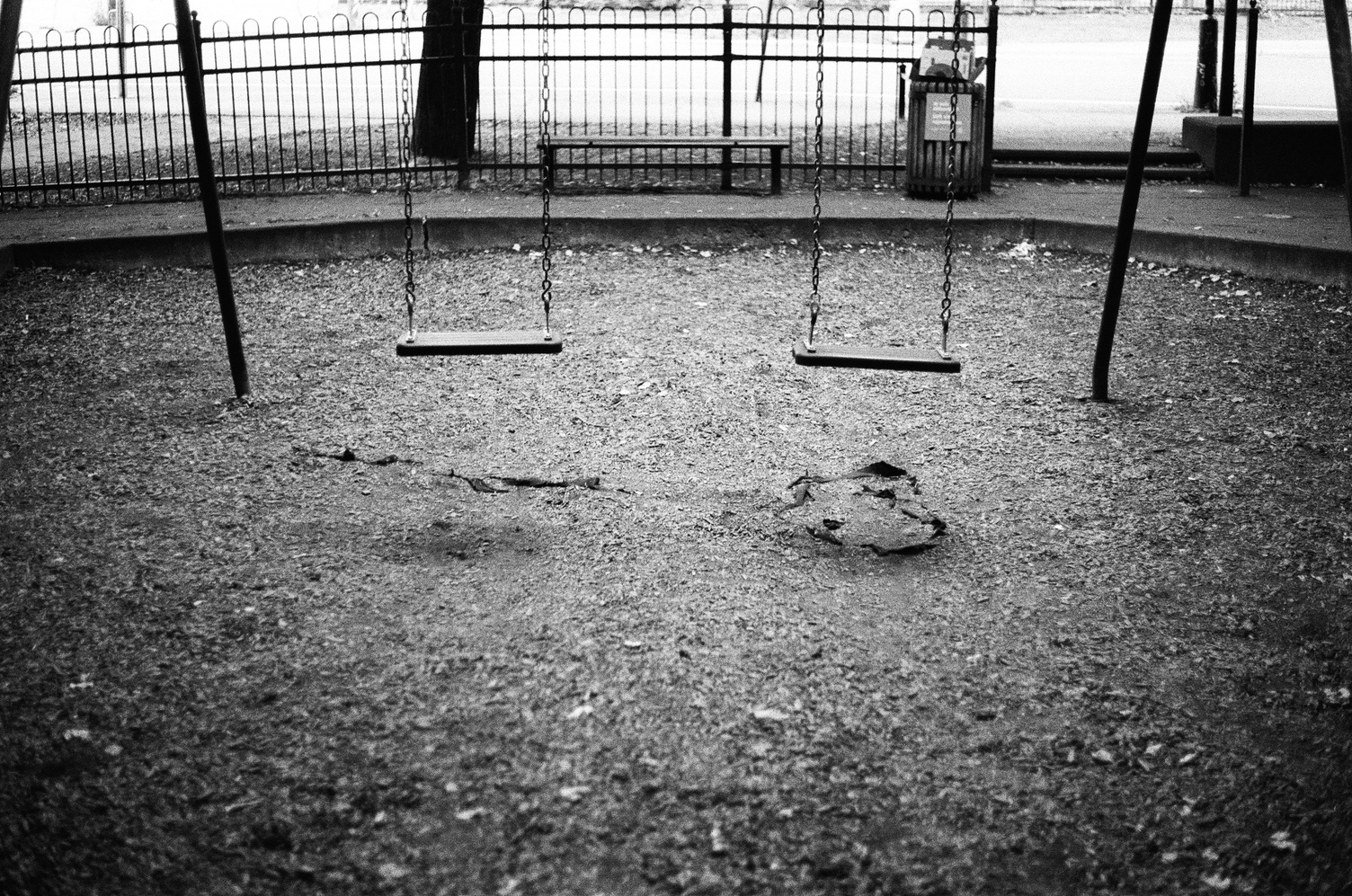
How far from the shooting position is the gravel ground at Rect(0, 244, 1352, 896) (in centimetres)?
322

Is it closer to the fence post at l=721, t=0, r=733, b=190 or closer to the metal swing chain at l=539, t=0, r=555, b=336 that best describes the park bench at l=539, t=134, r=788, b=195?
the fence post at l=721, t=0, r=733, b=190

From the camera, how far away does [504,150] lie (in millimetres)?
13398

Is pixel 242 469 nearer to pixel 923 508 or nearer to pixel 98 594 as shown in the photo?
pixel 98 594

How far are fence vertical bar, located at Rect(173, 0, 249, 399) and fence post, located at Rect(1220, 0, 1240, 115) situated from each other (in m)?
8.67

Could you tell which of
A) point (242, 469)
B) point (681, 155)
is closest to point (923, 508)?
point (242, 469)

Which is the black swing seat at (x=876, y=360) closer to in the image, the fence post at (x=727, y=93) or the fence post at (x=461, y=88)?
the fence post at (x=727, y=93)

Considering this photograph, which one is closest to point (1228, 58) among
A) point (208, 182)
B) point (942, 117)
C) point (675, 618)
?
point (942, 117)

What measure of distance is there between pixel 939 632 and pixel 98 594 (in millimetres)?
2709

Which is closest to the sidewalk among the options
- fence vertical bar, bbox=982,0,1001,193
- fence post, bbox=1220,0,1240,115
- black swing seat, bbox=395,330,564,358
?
fence vertical bar, bbox=982,0,1001,193

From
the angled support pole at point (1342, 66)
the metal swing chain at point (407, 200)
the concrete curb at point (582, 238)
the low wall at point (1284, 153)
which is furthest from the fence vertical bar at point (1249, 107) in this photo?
the metal swing chain at point (407, 200)

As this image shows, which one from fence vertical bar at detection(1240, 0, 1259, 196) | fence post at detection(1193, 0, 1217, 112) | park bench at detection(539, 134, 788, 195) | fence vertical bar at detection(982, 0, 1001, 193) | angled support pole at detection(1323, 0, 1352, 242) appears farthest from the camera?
fence post at detection(1193, 0, 1217, 112)

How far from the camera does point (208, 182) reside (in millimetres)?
6512

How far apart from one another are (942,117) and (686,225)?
96.0 inches

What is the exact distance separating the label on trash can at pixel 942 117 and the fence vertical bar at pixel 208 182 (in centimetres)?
636
